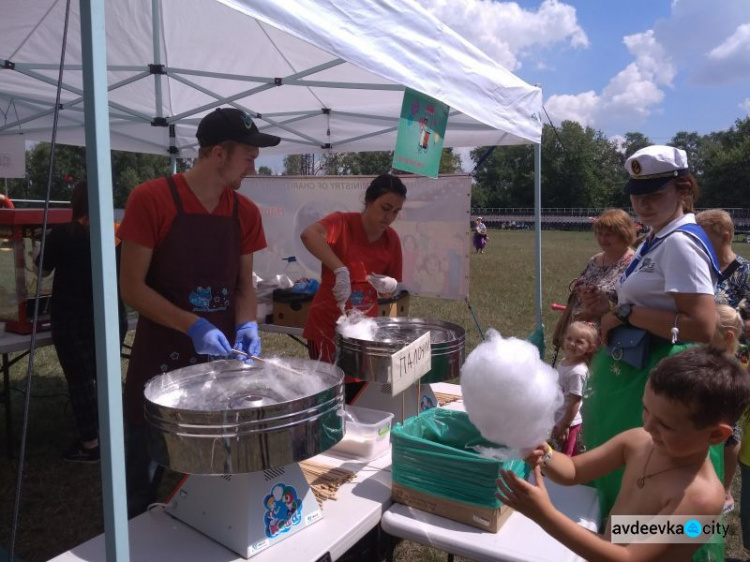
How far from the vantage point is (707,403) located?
1093 mm

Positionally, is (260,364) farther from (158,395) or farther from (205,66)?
(205,66)

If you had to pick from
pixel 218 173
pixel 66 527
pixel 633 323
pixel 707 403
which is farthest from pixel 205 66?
pixel 707 403

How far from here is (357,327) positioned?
6.51 feet

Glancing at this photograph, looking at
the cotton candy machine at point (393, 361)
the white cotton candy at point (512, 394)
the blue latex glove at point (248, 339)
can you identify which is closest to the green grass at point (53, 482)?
the cotton candy machine at point (393, 361)

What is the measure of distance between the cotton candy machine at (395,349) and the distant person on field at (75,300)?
164cm

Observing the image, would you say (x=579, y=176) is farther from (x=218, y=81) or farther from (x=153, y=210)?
(x=153, y=210)

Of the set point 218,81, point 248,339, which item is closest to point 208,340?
point 248,339

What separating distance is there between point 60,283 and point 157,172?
3171 cm

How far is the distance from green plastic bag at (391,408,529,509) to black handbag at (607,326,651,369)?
481 mm

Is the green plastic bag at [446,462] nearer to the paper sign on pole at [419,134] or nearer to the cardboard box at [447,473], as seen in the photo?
the cardboard box at [447,473]

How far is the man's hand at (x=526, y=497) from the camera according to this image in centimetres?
106

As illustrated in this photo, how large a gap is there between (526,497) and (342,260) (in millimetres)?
1615

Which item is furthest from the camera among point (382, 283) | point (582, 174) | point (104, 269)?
point (582, 174)

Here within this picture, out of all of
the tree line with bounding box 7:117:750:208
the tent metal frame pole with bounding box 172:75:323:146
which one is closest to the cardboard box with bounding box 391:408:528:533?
the tent metal frame pole with bounding box 172:75:323:146
